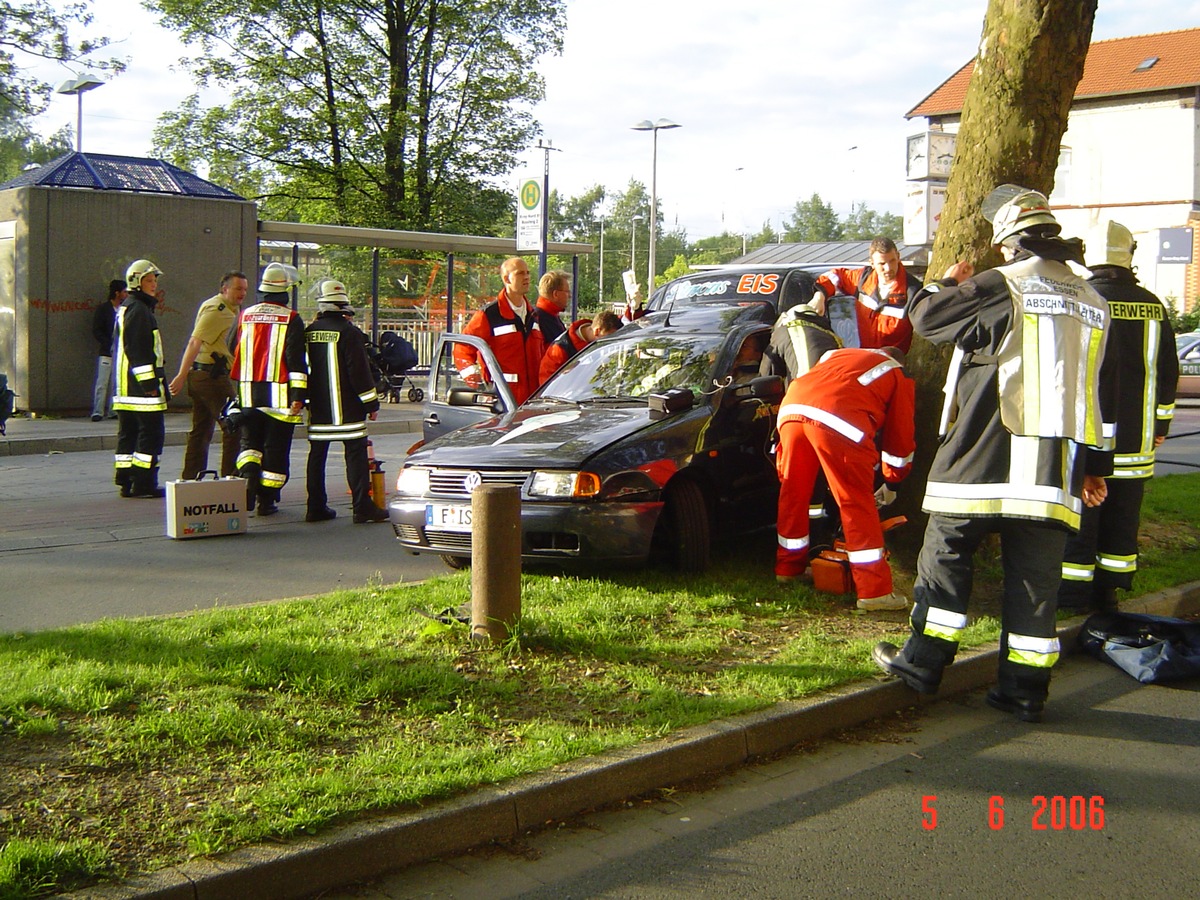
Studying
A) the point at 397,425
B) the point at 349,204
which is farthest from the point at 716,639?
the point at 349,204

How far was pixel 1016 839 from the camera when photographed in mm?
3930

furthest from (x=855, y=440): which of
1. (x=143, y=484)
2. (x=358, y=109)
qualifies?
(x=358, y=109)

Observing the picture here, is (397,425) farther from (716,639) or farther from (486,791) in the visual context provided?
(486,791)

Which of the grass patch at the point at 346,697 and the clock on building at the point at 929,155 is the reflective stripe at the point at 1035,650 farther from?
the clock on building at the point at 929,155

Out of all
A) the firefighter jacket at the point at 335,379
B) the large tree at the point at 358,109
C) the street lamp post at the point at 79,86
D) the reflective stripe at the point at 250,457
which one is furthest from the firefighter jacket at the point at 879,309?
the large tree at the point at 358,109

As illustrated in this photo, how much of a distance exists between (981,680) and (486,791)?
2.80 m

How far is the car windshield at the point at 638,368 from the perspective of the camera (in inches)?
304

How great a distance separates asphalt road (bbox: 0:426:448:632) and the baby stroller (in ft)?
27.7

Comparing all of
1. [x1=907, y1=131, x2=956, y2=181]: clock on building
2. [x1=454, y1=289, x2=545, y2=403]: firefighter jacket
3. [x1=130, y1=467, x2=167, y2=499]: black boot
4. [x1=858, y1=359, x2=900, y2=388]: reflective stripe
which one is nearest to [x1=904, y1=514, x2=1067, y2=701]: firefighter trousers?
[x1=858, y1=359, x2=900, y2=388]: reflective stripe

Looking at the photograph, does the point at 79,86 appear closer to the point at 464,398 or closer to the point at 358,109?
the point at 358,109

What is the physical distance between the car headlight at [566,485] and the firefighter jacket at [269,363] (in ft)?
11.3

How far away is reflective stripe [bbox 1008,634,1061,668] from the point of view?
499cm

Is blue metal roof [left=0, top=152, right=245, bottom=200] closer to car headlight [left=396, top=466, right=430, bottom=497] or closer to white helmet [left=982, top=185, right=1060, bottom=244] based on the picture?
car headlight [left=396, top=466, right=430, bottom=497]
